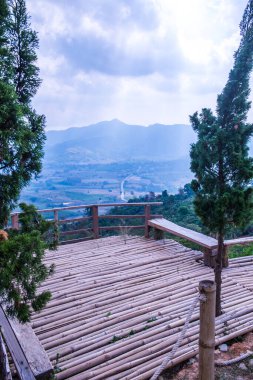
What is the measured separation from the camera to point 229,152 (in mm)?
3062

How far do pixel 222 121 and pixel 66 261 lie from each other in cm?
333

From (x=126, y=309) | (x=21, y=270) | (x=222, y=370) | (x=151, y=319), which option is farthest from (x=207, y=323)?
(x=126, y=309)

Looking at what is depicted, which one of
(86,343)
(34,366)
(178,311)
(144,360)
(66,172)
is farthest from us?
(66,172)

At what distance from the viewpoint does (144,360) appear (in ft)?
8.70

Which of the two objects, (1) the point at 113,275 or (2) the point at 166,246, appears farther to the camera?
(2) the point at 166,246

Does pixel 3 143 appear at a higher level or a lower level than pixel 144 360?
higher

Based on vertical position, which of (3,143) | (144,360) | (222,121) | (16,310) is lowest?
(144,360)

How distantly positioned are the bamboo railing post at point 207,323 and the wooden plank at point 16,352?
1280 millimetres

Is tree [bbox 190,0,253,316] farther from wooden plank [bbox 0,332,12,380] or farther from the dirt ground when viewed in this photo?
wooden plank [bbox 0,332,12,380]

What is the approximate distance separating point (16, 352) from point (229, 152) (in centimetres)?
265

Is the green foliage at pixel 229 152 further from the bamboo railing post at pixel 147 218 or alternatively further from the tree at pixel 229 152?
the bamboo railing post at pixel 147 218

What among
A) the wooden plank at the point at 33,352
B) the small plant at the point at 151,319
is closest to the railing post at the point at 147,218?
the small plant at the point at 151,319

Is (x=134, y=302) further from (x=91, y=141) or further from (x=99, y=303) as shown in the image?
(x=91, y=141)

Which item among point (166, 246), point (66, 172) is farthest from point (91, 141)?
point (166, 246)
